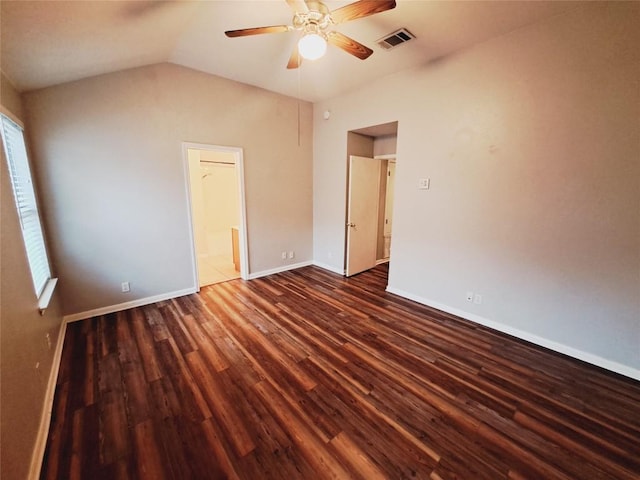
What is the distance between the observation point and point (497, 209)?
8.98ft

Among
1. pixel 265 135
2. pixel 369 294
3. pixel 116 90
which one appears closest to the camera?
pixel 116 90

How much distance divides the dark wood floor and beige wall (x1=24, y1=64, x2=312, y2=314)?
2.29 ft

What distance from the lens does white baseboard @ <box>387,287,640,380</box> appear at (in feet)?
7.27

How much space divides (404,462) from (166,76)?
14.7ft

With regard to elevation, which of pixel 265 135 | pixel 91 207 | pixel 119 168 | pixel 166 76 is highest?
pixel 166 76

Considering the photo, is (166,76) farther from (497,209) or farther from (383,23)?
(497,209)

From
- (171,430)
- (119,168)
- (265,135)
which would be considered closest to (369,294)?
(171,430)

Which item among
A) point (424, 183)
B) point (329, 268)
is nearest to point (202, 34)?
point (424, 183)

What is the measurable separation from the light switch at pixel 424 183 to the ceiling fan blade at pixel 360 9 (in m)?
1.99

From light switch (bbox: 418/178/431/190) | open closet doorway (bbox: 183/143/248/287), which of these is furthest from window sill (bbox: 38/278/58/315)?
light switch (bbox: 418/178/431/190)

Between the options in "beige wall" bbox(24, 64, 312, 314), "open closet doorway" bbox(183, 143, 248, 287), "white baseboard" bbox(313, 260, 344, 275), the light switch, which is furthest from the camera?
"white baseboard" bbox(313, 260, 344, 275)

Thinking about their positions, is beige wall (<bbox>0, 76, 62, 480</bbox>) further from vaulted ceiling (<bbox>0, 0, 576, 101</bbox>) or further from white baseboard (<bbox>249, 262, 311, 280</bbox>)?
white baseboard (<bbox>249, 262, 311, 280</bbox>)

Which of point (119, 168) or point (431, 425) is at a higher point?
point (119, 168)

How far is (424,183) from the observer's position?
328 cm
